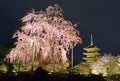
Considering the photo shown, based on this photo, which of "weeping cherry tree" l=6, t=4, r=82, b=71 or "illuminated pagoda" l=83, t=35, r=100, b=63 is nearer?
"weeping cherry tree" l=6, t=4, r=82, b=71

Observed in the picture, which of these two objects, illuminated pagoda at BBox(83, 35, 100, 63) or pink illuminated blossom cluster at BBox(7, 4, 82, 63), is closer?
pink illuminated blossom cluster at BBox(7, 4, 82, 63)

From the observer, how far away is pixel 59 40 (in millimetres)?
46781

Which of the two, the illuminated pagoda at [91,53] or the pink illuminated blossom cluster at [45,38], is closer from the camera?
the pink illuminated blossom cluster at [45,38]

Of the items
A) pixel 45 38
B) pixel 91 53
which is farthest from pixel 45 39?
pixel 91 53

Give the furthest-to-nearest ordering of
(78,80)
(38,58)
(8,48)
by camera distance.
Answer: (8,48), (38,58), (78,80)

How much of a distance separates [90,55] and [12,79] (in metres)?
40.3

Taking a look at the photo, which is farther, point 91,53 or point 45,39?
point 91,53

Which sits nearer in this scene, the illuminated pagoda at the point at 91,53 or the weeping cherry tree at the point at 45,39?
the weeping cherry tree at the point at 45,39

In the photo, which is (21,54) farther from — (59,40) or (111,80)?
(111,80)

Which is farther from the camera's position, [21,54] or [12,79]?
[21,54]

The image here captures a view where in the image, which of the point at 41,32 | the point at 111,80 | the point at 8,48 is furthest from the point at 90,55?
the point at 111,80

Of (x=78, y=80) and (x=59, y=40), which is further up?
(x=59, y=40)

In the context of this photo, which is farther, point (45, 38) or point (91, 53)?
point (91, 53)

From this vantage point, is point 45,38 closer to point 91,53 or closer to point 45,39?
point 45,39
